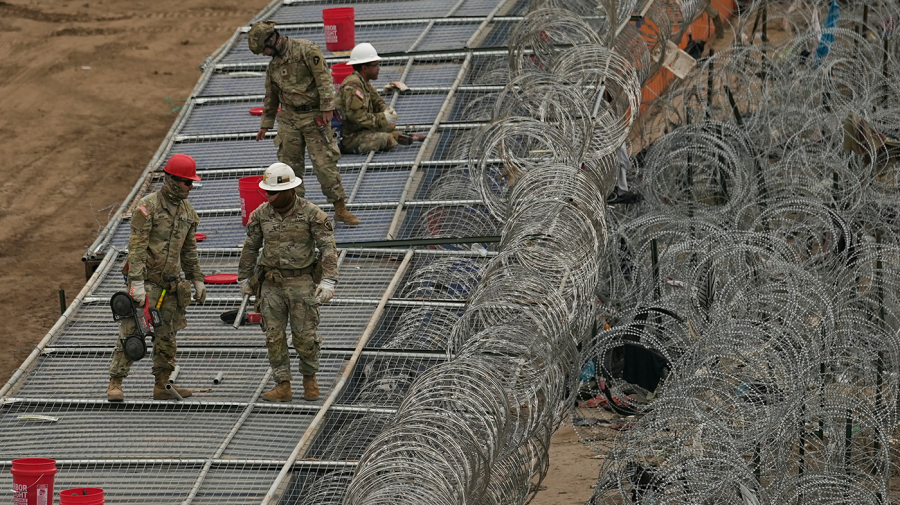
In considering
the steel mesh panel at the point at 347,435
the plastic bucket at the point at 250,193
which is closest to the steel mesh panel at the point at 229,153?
the plastic bucket at the point at 250,193

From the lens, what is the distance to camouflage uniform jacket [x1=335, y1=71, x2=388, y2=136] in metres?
14.6

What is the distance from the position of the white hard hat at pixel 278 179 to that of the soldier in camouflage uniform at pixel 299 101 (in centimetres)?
232

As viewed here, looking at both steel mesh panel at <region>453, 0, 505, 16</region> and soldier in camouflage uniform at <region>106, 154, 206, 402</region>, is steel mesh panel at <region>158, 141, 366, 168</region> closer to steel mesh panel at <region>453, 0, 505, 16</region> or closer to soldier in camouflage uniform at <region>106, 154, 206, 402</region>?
steel mesh panel at <region>453, 0, 505, 16</region>

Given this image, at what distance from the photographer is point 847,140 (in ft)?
55.3

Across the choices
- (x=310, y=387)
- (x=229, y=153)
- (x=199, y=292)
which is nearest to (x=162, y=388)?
(x=199, y=292)

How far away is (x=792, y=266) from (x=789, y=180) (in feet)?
12.7

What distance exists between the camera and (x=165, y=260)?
35.5 ft

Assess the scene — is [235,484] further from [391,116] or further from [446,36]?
[446,36]

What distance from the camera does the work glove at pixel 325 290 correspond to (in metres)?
10.5

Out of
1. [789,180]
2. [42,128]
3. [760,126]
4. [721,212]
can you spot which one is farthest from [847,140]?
[42,128]

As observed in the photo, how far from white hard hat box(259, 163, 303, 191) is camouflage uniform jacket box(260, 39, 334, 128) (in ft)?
8.15

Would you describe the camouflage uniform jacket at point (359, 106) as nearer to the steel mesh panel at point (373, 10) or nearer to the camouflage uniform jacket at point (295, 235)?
the steel mesh panel at point (373, 10)

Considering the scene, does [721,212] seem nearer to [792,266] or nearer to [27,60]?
[792,266]

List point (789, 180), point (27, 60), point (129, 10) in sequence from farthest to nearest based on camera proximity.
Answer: point (129, 10) < point (27, 60) < point (789, 180)
